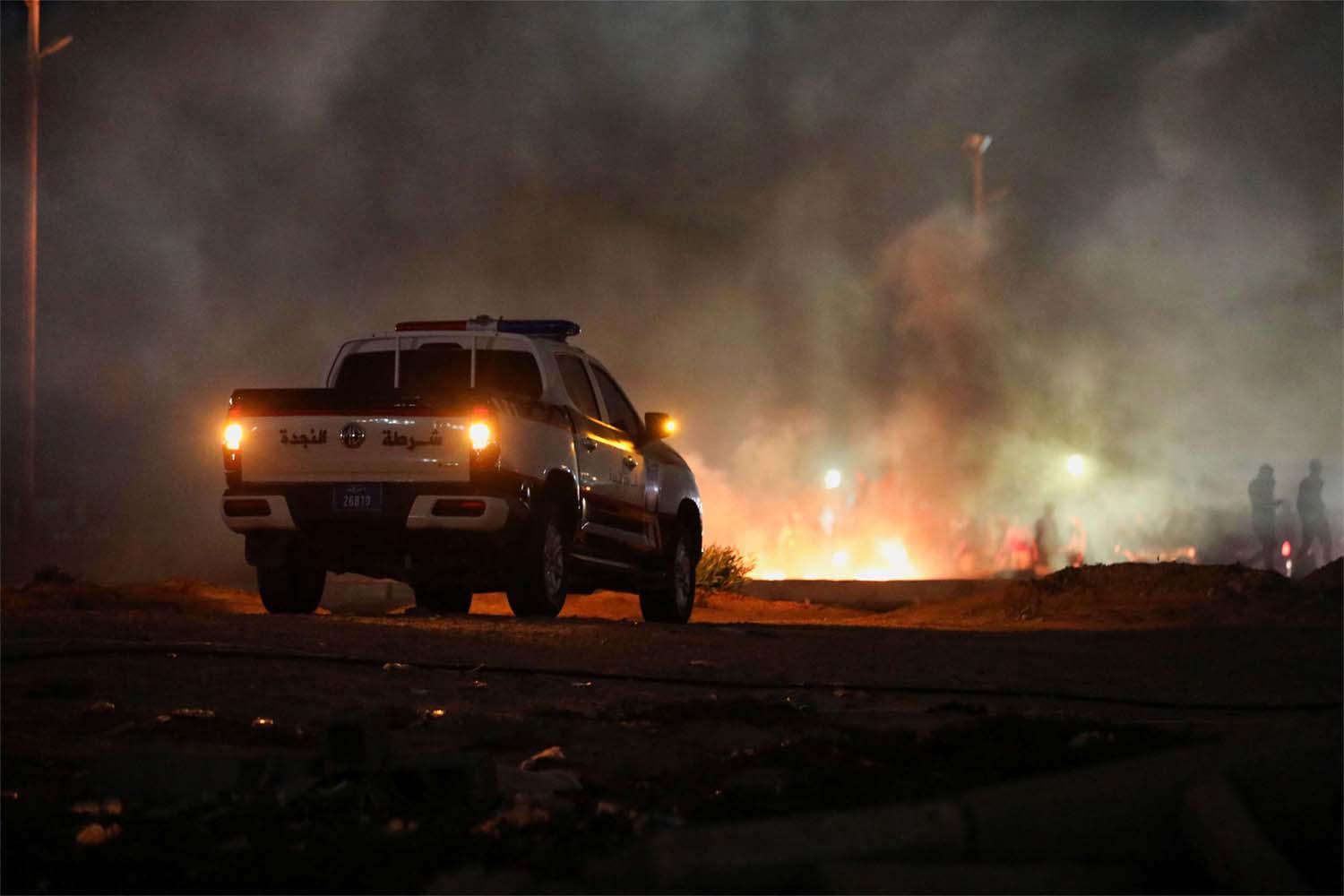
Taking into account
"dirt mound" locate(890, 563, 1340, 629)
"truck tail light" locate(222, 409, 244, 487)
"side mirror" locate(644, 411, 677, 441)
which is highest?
"side mirror" locate(644, 411, 677, 441)

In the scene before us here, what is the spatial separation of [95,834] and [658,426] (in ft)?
28.9

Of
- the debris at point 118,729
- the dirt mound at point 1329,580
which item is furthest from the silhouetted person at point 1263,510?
the debris at point 118,729

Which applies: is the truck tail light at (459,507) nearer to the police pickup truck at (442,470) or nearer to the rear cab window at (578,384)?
the police pickup truck at (442,470)

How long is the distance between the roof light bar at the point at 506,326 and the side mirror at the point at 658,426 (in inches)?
37.4

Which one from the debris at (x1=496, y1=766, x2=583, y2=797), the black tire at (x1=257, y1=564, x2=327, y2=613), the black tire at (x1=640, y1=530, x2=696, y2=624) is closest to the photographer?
the debris at (x1=496, y1=766, x2=583, y2=797)

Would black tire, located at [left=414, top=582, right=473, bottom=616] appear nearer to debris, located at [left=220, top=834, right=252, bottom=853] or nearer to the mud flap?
the mud flap

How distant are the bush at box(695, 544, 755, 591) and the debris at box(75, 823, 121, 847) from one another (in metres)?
15.3

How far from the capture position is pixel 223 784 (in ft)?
18.1

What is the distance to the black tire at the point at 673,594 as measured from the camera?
13.9m

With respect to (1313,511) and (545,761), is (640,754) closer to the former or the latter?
(545,761)

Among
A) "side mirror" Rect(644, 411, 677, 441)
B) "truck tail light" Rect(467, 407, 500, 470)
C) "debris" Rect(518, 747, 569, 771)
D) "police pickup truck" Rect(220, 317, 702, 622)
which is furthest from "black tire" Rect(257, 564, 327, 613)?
"debris" Rect(518, 747, 569, 771)

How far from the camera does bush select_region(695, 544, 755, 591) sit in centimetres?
2053

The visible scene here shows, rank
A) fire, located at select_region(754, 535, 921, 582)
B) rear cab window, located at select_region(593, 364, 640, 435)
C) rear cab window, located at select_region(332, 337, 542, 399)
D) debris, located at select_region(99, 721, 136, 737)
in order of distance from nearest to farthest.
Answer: debris, located at select_region(99, 721, 136, 737) → rear cab window, located at select_region(332, 337, 542, 399) → rear cab window, located at select_region(593, 364, 640, 435) → fire, located at select_region(754, 535, 921, 582)

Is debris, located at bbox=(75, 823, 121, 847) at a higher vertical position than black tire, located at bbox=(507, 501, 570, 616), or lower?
lower
